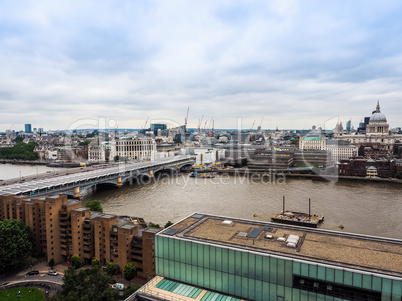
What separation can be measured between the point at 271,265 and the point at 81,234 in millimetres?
8158

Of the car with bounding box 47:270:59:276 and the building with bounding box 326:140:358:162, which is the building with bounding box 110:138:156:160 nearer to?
the building with bounding box 326:140:358:162

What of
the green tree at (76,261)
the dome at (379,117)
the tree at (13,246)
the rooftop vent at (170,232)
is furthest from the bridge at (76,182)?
the dome at (379,117)

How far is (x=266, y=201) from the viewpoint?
792 inches

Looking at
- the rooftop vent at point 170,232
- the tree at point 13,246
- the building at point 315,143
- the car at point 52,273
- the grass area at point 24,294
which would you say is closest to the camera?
the rooftop vent at point 170,232

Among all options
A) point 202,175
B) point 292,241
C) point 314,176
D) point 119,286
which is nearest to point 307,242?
point 292,241

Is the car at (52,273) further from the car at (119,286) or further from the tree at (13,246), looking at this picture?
the car at (119,286)

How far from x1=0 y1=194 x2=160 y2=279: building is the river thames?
4555 millimetres

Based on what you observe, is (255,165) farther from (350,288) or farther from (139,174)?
(350,288)

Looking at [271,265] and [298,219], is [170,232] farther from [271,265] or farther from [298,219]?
[298,219]

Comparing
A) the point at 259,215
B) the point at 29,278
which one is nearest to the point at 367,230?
the point at 259,215

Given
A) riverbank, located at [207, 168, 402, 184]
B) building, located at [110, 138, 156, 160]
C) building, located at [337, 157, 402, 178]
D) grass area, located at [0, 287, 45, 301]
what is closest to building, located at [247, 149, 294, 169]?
riverbank, located at [207, 168, 402, 184]

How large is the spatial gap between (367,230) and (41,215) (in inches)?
580

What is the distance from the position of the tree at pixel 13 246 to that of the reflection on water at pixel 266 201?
620 centimetres

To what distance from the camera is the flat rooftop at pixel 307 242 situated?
19.7ft
